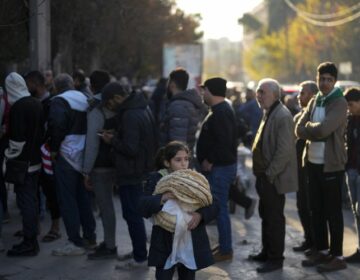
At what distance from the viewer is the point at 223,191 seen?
7.79 meters

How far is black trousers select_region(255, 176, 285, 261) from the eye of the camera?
736 centimetres

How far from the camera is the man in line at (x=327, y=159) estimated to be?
7281 millimetres

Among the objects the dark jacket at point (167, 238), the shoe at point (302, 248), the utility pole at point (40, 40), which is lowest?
the shoe at point (302, 248)

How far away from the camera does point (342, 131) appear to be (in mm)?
7371

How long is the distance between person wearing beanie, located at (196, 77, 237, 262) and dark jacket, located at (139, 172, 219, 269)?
2433 mm

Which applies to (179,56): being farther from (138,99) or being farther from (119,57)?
(138,99)

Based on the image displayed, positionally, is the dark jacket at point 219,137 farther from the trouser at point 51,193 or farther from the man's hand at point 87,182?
the trouser at point 51,193

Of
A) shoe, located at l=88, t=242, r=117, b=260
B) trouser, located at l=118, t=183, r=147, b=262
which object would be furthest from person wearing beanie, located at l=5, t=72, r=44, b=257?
trouser, located at l=118, t=183, r=147, b=262

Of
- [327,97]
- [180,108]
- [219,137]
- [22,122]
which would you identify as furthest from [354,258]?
[22,122]

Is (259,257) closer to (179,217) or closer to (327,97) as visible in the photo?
(327,97)

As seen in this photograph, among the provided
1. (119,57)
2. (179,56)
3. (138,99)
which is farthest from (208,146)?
(179,56)

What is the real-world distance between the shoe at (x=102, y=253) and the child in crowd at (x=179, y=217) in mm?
2592

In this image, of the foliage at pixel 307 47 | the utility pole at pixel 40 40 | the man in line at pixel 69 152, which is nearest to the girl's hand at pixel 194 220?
the man in line at pixel 69 152

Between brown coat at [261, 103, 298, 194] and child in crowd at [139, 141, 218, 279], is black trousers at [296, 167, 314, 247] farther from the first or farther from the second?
child in crowd at [139, 141, 218, 279]
